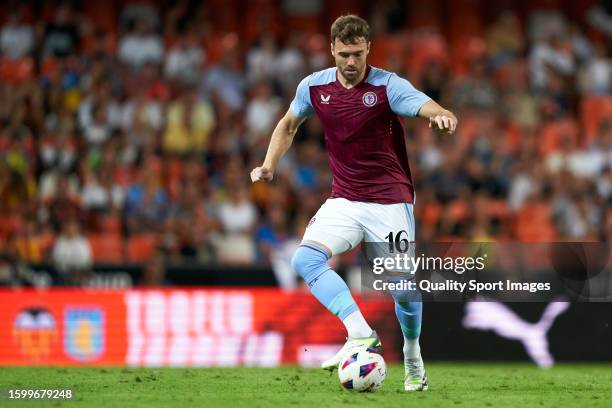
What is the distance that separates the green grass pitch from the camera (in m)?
8.32

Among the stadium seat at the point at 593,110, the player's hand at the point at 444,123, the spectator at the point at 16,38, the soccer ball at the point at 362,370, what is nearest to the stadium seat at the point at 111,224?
the spectator at the point at 16,38

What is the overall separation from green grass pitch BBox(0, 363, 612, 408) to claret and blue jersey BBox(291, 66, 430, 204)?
148cm

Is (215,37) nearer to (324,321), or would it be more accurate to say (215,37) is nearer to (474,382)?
(324,321)

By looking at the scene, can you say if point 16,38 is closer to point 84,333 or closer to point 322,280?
point 84,333

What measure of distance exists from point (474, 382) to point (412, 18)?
13.0 metres

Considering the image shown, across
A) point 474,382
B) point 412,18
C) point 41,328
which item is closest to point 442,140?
point 412,18

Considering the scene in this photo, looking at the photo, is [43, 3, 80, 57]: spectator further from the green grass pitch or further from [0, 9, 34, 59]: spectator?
the green grass pitch

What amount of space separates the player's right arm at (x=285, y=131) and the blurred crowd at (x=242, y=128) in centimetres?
654

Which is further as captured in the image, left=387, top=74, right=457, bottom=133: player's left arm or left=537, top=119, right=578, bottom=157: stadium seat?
left=537, top=119, right=578, bottom=157: stadium seat

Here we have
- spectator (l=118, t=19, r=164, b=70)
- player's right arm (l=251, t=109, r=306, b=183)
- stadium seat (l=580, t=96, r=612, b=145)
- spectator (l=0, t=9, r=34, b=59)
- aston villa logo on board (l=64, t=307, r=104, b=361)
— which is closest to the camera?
player's right arm (l=251, t=109, r=306, b=183)

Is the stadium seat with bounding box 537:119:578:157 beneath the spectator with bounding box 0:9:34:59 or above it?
beneath

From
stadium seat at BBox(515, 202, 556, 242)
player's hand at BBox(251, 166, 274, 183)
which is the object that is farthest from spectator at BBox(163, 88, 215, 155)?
player's hand at BBox(251, 166, 274, 183)

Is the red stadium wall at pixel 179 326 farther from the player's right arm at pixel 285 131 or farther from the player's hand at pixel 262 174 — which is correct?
the player's hand at pixel 262 174

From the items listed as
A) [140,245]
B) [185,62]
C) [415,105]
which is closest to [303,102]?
[415,105]
